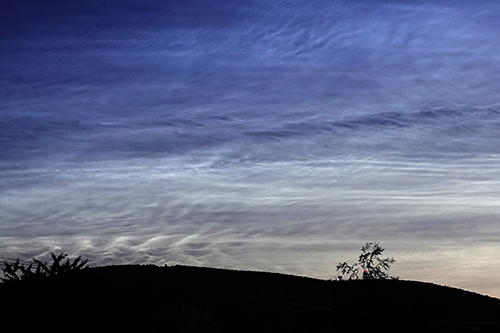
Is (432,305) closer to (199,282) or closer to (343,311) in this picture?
(343,311)

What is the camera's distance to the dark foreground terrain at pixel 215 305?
39.4 meters

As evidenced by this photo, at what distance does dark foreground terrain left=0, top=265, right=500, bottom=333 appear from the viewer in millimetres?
39375

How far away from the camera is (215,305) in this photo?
137500 mm

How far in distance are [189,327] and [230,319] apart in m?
35.7

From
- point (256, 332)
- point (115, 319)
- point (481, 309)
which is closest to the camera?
point (115, 319)

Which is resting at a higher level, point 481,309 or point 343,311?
point 481,309

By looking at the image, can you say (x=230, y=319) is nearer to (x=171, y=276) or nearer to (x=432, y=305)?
(x=432, y=305)

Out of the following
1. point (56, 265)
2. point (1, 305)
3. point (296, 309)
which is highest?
point (296, 309)

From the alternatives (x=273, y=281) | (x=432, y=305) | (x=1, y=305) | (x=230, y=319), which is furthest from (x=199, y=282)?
(x=1, y=305)

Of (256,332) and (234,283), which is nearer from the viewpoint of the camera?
(256,332)

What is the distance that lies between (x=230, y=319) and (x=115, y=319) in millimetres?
61818

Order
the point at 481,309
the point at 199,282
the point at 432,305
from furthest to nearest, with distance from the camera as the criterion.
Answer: the point at 199,282
the point at 481,309
the point at 432,305

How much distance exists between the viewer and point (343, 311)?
51.0 m

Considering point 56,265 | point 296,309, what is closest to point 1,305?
point 56,265
